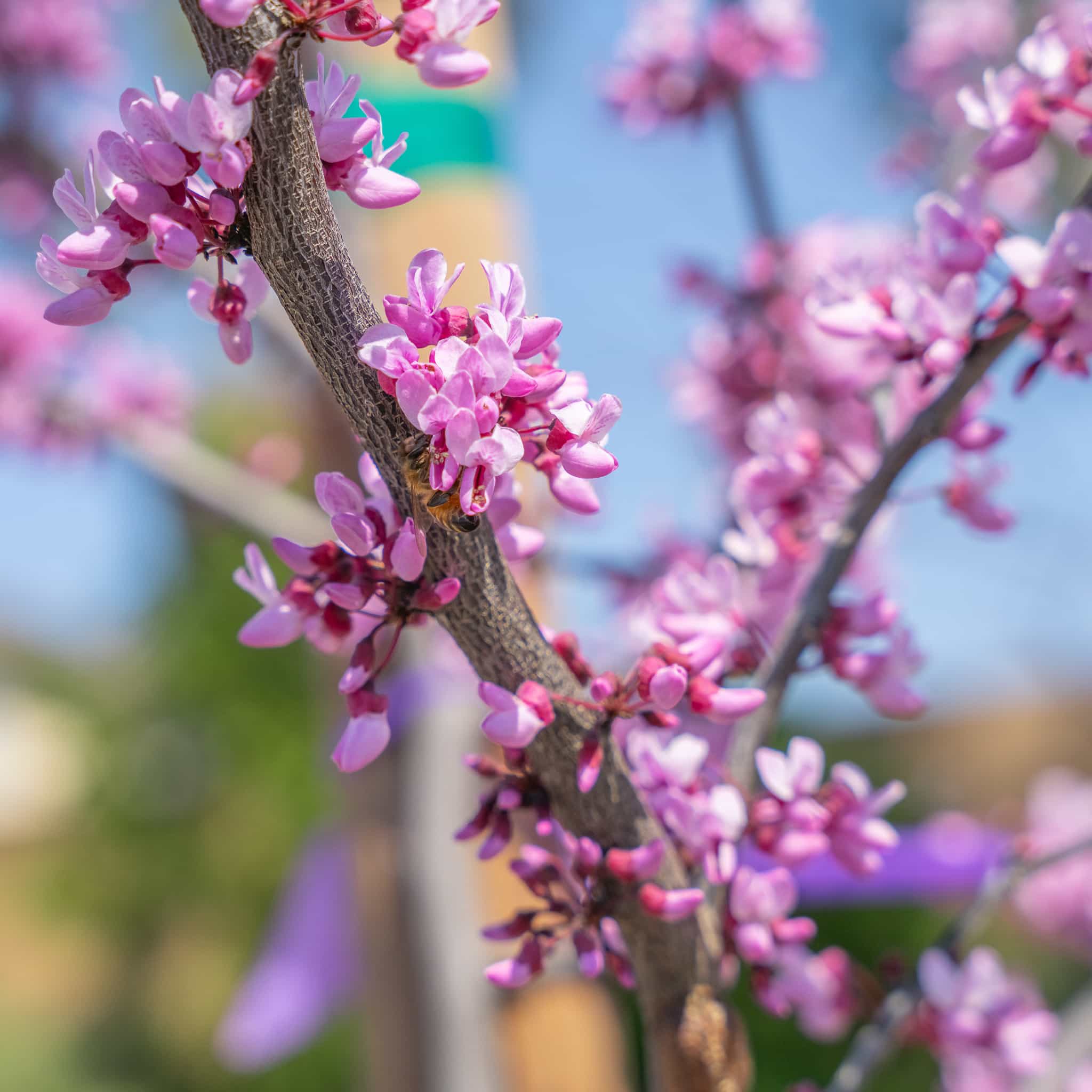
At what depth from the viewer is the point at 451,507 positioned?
0.38 metres

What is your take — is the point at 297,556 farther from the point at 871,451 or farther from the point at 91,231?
the point at 871,451

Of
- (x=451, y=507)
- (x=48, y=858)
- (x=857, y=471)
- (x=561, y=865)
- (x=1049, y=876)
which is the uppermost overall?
(x=451, y=507)

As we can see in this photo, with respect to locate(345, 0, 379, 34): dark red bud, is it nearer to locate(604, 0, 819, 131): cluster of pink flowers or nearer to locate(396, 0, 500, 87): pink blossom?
locate(396, 0, 500, 87): pink blossom

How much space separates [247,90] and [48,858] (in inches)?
396

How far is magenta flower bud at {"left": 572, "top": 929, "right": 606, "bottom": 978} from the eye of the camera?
474 millimetres

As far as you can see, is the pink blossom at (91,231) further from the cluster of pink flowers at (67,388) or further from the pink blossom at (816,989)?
the cluster of pink flowers at (67,388)

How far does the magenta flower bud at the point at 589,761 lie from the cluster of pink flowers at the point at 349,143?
25 cm

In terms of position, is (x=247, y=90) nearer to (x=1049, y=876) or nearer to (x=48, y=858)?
(x=1049, y=876)

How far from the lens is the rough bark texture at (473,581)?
36 centimetres

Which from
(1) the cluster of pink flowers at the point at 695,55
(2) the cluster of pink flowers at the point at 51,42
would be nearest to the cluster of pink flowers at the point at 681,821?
(1) the cluster of pink flowers at the point at 695,55

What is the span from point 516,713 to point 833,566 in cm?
26

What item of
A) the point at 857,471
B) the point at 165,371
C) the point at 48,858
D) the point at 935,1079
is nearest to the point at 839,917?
the point at 935,1079

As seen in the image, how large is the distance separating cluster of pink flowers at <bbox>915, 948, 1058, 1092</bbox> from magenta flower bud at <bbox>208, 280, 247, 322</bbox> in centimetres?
58

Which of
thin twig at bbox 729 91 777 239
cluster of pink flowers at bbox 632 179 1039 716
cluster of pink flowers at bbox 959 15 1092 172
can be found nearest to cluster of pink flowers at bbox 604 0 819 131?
thin twig at bbox 729 91 777 239
